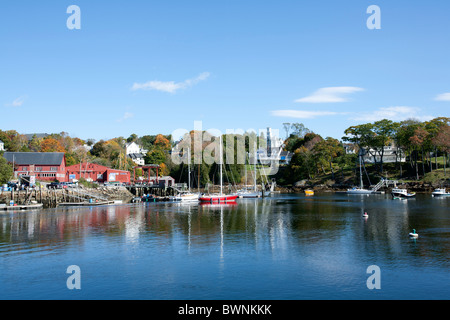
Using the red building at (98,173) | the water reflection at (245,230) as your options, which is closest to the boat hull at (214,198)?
the water reflection at (245,230)

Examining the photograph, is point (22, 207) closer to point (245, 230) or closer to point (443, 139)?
point (245, 230)

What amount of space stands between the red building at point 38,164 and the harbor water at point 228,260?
60.3 m

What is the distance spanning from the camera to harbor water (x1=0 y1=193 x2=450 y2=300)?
22109mm

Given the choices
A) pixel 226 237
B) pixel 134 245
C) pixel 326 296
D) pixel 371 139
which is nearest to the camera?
pixel 326 296

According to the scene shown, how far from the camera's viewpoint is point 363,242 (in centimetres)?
3488

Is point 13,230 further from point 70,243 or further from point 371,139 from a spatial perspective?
point 371,139

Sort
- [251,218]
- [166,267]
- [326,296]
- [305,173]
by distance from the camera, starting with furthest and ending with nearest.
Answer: [305,173] < [251,218] < [166,267] < [326,296]

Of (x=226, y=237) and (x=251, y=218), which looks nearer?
(x=226, y=237)

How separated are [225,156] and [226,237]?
92.5 meters

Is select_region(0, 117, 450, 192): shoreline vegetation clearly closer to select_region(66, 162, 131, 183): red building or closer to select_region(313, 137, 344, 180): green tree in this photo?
select_region(313, 137, 344, 180): green tree

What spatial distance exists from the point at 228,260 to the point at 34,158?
92.6m

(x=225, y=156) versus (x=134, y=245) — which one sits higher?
(x=225, y=156)

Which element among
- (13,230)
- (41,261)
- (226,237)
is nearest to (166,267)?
(41,261)
